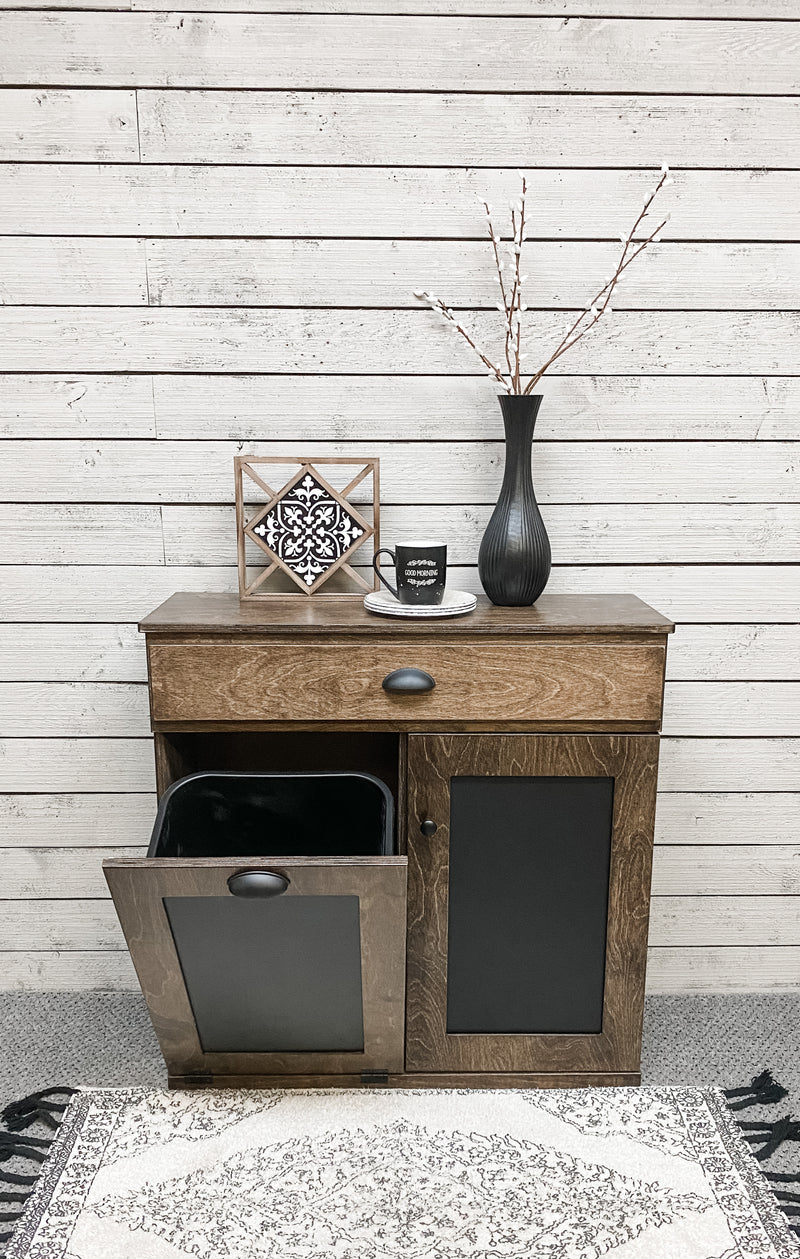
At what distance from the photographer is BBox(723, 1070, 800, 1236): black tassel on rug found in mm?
1279

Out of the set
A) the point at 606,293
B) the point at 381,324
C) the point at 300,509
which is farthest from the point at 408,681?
the point at 606,293

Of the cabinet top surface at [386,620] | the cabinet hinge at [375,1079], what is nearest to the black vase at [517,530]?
the cabinet top surface at [386,620]

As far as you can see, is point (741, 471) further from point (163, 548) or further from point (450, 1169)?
point (450, 1169)

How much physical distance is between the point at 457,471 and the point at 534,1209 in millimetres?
1128

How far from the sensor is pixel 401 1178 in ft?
4.28

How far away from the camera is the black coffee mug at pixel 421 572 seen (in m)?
1.39

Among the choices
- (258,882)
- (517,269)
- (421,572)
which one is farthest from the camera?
(517,269)

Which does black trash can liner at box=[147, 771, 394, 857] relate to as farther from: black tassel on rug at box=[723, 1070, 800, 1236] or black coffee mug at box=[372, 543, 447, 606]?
black tassel on rug at box=[723, 1070, 800, 1236]

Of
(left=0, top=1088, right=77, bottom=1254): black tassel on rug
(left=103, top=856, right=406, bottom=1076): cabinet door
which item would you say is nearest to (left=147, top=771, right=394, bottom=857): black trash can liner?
(left=103, top=856, right=406, bottom=1076): cabinet door

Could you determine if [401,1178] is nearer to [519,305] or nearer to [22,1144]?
[22,1144]

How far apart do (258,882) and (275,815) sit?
0.36 meters

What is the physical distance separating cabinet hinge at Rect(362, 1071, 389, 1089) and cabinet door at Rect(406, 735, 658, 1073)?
0.05 m

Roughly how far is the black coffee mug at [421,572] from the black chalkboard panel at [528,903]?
0.29 meters

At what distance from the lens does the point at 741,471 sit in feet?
5.33
